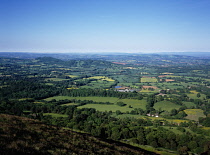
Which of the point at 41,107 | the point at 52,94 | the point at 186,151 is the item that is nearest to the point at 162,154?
the point at 186,151

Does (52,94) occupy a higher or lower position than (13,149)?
lower

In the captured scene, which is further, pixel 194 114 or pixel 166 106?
pixel 166 106

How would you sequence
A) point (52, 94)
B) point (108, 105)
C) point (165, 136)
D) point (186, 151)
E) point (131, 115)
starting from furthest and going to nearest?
point (52, 94) < point (108, 105) < point (131, 115) < point (165, 136) < point (186, 151)

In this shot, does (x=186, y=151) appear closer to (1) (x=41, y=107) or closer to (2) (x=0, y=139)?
(2) (x=0, y=139)

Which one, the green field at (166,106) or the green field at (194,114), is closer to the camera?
the green field at (194,114)

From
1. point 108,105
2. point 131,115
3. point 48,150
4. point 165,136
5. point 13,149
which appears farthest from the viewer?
point 108,105

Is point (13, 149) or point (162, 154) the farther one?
point (162, 154)

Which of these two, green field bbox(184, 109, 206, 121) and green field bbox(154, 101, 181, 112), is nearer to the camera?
green field bbox(184, 109, 206, 121)

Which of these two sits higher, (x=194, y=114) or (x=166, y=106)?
(x=166, y=106)
